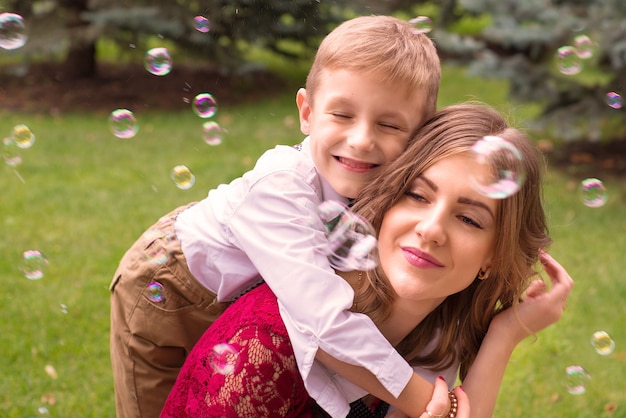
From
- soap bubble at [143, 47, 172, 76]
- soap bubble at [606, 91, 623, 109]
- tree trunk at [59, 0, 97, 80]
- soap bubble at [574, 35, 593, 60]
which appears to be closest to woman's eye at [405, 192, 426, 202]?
soap bubble at [143, 47, 172, 76]

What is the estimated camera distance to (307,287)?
218 cm

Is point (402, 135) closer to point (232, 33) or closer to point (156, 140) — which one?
point (156, 140)

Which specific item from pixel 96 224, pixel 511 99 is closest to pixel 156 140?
pixel 96 224

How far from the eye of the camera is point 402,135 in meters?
2.38

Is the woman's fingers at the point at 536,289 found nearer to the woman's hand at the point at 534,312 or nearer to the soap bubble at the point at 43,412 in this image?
the woman's hand at the point at 534,312

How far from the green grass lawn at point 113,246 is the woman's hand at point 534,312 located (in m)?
0.61

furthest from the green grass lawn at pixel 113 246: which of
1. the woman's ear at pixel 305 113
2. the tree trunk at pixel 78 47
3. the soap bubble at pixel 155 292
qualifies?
the soap bubble at pixel 155 292

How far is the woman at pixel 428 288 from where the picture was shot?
2195 millimetres

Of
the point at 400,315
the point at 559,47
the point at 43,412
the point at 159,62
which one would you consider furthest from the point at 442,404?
the point at 559,47

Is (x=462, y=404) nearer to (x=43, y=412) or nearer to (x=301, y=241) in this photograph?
(x=301, y=241)

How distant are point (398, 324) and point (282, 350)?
0.41m

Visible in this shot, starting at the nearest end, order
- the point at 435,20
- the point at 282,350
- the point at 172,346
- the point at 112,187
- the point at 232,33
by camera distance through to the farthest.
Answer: the point at 282,350
the point at 172,346
the point at 112,187
the point at 232,33
the point at 435,20

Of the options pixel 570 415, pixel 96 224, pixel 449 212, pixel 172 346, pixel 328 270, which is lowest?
pixel 96 224

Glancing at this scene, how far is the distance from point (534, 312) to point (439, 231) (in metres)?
0.60
